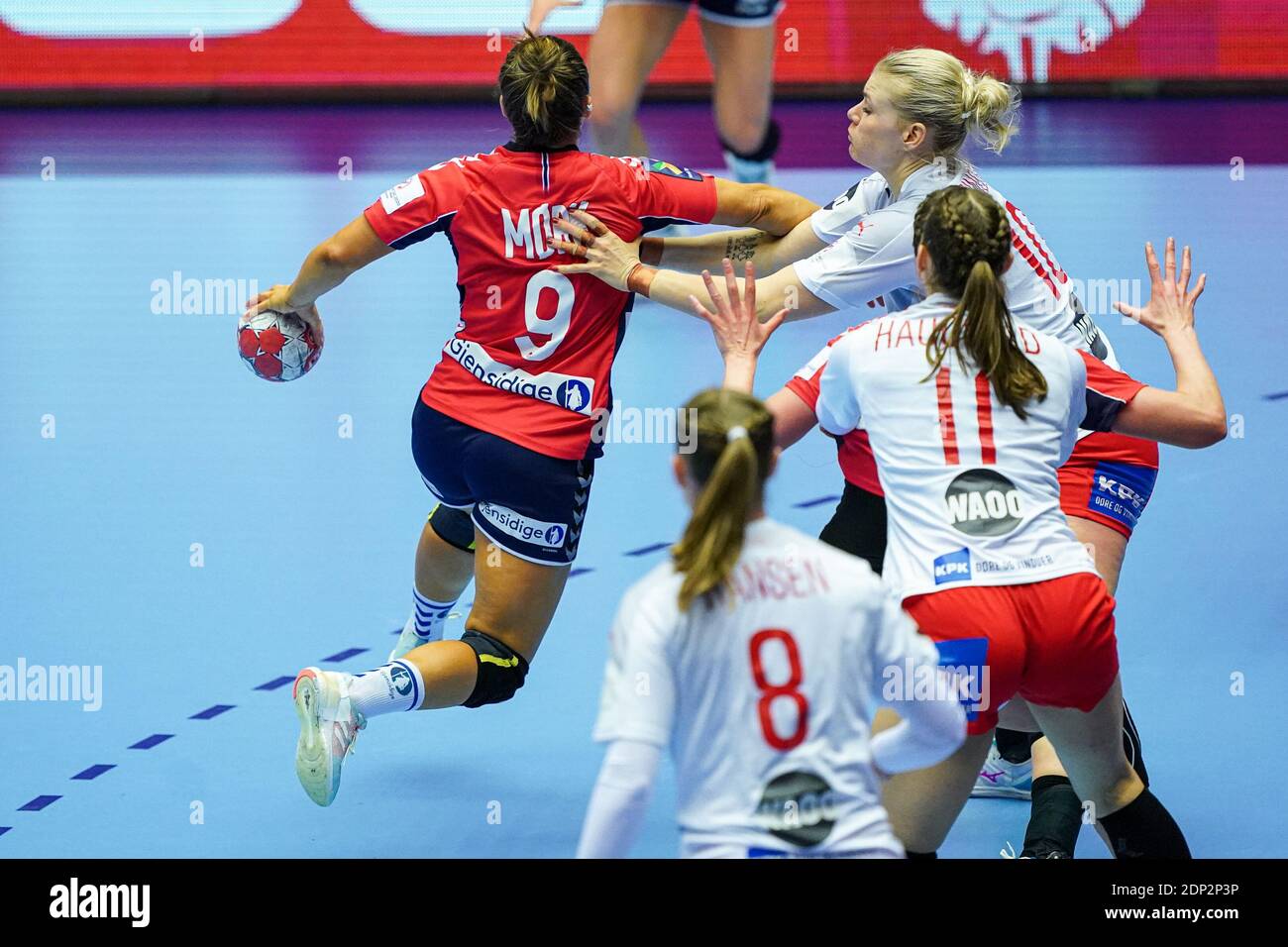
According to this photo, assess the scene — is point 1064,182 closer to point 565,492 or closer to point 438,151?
point 438,151

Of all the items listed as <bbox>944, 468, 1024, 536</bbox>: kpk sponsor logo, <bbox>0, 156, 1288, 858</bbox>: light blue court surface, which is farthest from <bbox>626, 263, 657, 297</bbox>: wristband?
→ <bbox>0, 156, 1288, 858</bbox>: light blue court surface

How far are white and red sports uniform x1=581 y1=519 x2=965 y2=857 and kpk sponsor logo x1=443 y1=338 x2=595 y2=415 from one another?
4.87 feet

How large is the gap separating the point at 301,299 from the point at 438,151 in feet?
26.3

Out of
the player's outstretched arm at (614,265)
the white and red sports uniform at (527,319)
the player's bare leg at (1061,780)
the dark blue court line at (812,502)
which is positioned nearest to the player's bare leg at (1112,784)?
the player's bare leg at (1061,780)

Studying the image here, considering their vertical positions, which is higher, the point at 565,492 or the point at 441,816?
the point at 565,492

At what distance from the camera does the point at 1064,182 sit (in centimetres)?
1096

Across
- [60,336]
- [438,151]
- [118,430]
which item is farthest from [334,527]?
[438,151]

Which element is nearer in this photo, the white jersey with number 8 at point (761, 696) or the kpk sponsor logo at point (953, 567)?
the white jersey with number 8 at point (761, 696)

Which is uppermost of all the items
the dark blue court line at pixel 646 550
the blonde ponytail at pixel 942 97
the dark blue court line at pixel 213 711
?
the blonde ponytail at pixel 942 97

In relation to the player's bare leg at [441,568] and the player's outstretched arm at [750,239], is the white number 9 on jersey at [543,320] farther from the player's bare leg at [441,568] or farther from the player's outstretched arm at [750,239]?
the player's bare leg at [441,568]

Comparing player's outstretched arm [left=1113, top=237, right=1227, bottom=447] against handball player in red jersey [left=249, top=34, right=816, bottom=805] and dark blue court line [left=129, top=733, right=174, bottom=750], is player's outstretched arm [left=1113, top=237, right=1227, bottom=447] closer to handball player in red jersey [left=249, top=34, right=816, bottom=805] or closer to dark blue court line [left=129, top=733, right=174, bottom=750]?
handball player in red jersey [left=249, top=34, right=816, bottom=805]

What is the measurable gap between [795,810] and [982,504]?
78cm

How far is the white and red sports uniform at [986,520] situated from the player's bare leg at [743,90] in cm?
603

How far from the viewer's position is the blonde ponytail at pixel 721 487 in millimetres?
2496
